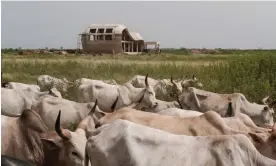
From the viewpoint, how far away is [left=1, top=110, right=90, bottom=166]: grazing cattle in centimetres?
582

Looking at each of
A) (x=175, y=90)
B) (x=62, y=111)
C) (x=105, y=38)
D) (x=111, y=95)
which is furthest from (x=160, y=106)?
(x=105, y=38)

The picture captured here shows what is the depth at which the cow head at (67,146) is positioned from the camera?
5.79 metres

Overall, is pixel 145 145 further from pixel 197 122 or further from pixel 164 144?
pixel 197 122

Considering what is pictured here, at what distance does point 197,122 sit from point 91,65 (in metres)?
20.8

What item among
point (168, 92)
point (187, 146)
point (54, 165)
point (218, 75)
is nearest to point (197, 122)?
point (187, 146)

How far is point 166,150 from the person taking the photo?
529cm

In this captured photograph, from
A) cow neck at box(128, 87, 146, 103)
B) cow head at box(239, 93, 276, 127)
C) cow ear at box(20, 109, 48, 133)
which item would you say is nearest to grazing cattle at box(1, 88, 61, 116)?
cow neck at box(128, 87, 146, 103)

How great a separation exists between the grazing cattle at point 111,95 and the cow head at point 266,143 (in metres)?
6.83

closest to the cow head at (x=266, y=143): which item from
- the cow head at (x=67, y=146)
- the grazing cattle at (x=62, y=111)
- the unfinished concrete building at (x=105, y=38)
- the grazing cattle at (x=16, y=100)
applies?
the cow head at (x=67, y=146)

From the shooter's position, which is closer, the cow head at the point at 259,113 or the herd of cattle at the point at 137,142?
the herd of cattle at the point at 137,142

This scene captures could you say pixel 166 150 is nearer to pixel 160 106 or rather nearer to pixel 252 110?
pixel 252 110

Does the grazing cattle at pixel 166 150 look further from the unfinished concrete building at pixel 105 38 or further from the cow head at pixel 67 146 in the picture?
the unfinished concrete building at pixel 105 38

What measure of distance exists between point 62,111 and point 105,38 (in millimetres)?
41528

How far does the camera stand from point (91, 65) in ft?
89.9
